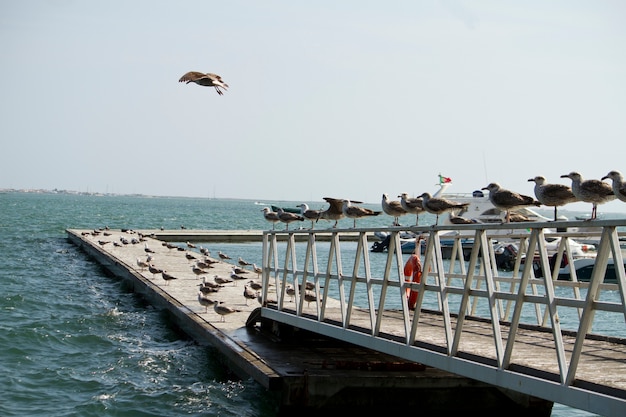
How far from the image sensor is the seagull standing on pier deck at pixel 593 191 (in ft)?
32.3

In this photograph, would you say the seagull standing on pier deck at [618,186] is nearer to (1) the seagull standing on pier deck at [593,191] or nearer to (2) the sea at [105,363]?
(1) the seagull standing on pier deck at [593,191]

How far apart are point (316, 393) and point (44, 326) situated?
1141 centimetres

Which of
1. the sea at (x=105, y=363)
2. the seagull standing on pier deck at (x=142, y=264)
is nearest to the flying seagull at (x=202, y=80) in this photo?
the sea at (x=105, y=363)

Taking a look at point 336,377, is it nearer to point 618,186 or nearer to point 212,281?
point 618,186

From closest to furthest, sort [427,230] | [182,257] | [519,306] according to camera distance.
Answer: [519,306], [427,230], [182,257]

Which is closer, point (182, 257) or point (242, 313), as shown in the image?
point (242, 313)

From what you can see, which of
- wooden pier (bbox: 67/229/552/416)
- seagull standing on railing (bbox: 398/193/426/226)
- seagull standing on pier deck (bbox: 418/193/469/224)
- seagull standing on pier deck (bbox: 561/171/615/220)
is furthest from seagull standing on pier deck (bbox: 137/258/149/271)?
seagull standing on pier deck (bbox: 561/171/615/220)

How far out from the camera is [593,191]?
391 inches

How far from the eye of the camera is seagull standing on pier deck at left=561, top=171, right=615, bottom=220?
32.3 ft

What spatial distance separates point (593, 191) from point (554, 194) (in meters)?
0.73

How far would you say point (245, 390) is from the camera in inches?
556

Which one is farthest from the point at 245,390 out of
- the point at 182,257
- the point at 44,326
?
the point at 182,257

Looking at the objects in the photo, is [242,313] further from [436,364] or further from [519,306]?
[519,306]

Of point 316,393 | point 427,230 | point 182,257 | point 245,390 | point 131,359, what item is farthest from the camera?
point 182,257
